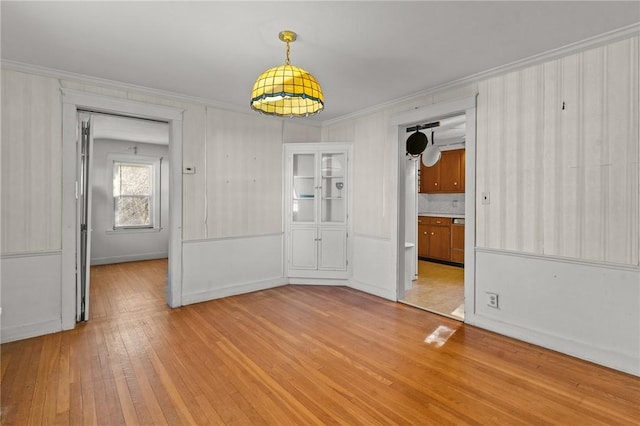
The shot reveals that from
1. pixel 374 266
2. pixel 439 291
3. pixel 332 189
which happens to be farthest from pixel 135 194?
pixel 439 291

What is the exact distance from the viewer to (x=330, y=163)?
504 centimetres

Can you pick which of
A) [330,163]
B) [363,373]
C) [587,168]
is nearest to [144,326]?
[363,373]

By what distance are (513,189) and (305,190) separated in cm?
285

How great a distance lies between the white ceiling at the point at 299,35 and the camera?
2.19 m

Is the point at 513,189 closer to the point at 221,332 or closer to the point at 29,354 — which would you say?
the point at 221,332

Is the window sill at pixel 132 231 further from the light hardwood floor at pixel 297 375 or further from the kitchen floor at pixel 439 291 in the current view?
the kitchen floor at pixel 439 291

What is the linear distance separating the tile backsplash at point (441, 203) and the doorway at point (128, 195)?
19.3ft

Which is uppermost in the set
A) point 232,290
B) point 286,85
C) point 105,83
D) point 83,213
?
point 105,83

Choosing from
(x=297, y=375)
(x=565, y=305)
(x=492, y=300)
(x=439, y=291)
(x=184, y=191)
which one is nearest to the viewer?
(x=297, y=375)

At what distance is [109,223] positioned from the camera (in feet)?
22.4

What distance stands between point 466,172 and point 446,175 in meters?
3.79

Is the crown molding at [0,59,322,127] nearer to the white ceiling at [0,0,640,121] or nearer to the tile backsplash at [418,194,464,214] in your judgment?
the white ceiling at [0,0,640,121]

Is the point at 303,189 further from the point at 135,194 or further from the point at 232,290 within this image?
the point at 135,194

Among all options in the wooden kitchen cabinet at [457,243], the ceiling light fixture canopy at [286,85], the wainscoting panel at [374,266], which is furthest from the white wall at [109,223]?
the wooden kitchen cabinet at [457,243]
